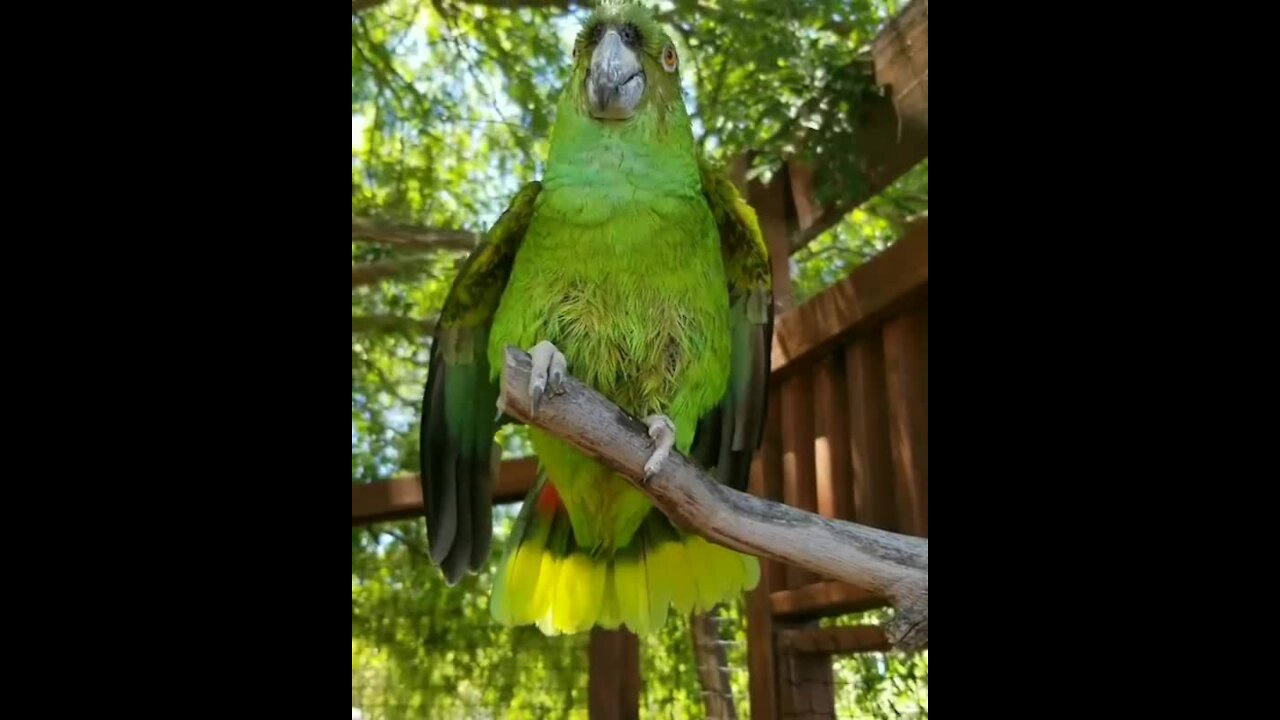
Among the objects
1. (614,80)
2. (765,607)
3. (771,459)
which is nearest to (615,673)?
(765,607)

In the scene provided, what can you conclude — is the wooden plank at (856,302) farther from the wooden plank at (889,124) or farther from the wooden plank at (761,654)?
the wooden plank at (761,654)

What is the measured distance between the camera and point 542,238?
1.32 m

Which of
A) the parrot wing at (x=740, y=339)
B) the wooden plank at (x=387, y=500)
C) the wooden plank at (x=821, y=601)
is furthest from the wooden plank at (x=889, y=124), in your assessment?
the wooden plank at (x=387, y=500)

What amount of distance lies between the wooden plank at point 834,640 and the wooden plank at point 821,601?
1.1 inches

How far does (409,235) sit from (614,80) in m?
0.76

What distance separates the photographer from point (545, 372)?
3.97 feet

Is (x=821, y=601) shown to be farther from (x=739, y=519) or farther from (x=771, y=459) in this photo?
(x=739, y=519)

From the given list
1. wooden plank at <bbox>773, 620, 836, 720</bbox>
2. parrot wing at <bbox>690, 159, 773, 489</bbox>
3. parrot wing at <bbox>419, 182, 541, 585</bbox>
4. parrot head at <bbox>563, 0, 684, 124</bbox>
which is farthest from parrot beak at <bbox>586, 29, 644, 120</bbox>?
wooden plank at <bbox>773, 620, 836, 720</bbox>

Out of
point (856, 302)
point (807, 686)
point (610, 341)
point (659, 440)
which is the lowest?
point (807, 686)

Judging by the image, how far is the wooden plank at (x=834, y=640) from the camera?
4.96 ft
